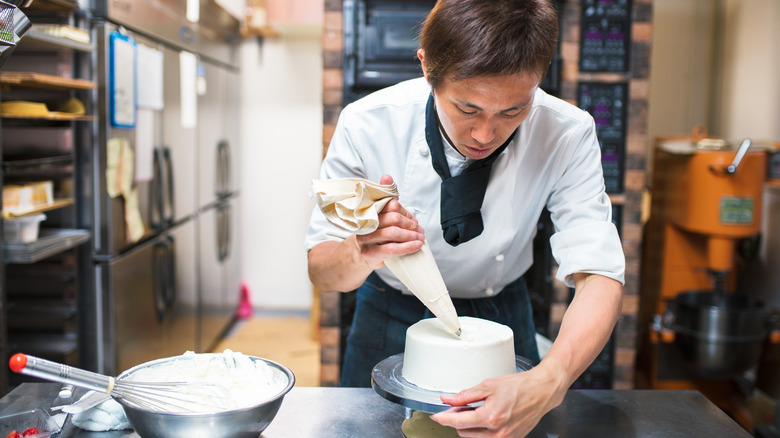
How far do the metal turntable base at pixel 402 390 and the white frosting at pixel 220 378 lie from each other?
17cm

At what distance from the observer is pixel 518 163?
1.50 metres

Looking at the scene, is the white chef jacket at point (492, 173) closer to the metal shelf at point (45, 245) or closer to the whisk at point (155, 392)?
the whisk at point (155, 392)

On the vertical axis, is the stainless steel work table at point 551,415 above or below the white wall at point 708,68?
below

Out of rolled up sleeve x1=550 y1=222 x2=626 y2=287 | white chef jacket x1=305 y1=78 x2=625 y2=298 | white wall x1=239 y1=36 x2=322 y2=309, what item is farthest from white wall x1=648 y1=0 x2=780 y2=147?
rolled up sleeve x1=550 y1=222 x2=626 y2=287

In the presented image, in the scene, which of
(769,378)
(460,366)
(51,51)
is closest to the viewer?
(460,366)

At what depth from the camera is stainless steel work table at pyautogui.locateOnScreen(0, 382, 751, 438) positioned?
1.24 metres

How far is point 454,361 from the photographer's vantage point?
→ 1164 millimetres

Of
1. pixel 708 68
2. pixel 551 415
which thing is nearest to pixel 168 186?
pixel 551 415

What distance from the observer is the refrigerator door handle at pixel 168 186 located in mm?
3264

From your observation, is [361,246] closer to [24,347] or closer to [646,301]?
[24,347]

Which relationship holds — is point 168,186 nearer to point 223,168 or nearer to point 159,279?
point 159,279

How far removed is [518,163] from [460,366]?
1.75ft

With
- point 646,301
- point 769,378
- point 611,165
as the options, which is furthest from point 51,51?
point 769,378

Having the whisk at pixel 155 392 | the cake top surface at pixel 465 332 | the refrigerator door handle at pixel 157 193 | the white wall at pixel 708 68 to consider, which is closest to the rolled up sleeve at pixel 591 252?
the cake top surface at pixel 465 332
